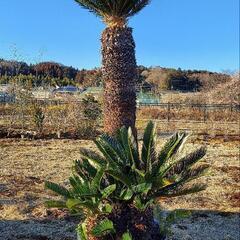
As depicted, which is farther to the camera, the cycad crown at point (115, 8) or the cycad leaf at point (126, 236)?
the cycad crown at point (115, 8)

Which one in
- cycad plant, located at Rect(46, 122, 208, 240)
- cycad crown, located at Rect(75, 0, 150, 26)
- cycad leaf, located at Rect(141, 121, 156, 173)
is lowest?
cycad plant, located at Rect(46, 122, 208, 240)

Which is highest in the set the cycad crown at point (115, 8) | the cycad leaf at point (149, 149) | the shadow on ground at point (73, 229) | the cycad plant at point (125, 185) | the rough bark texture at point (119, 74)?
the cycad crown at point (115, 8)

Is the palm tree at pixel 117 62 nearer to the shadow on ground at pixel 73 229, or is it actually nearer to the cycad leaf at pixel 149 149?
the shadow on ground at pixel 73 229

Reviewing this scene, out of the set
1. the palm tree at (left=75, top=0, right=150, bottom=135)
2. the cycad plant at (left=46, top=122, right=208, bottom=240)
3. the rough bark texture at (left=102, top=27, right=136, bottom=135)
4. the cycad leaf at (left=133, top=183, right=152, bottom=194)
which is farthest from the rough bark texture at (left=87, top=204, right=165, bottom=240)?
the rough bark texture at (left=102, top=27, right=136, bottom=135)

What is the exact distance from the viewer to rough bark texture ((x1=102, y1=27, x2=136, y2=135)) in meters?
9.66

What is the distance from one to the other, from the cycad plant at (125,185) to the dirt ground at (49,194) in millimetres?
2067

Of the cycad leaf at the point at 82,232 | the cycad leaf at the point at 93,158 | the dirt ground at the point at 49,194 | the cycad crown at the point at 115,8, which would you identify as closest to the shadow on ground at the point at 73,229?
the dirt ground at the point at 49,194

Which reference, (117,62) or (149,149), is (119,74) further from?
(149,149)

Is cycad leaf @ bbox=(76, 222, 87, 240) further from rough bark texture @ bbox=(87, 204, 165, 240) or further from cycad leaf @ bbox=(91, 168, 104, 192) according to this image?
cycad leaf @ bbox=(91, 168, 104, 192)

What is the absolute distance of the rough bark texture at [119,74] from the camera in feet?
31.7

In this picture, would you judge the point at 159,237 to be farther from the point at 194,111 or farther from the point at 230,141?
the point at 194,111

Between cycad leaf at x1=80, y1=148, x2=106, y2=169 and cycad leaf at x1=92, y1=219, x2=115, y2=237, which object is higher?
cycad leaf at x1=80, y1=148, x2=106, y2=169

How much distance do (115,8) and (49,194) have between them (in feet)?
14.1

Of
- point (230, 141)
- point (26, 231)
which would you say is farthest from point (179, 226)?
point (230, 141)
